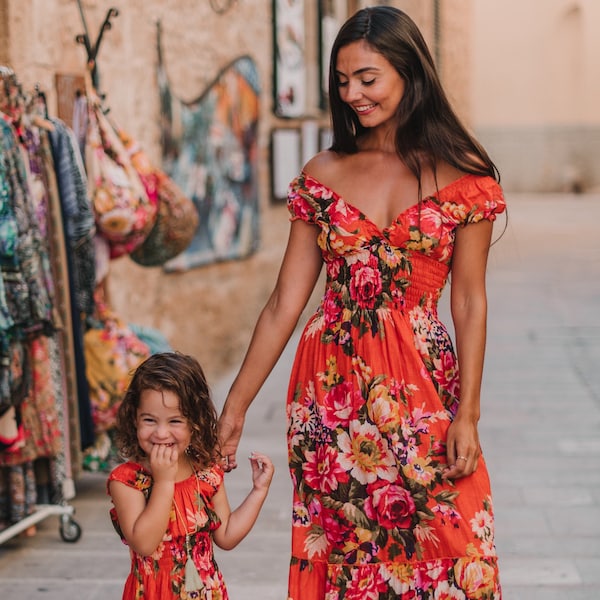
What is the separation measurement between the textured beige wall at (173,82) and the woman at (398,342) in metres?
2.68

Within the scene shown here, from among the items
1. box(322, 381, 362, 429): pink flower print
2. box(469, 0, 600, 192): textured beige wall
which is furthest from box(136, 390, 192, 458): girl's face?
box(469, 0, 600, 192): textured beige wall

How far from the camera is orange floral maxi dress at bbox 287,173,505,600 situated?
110 inches

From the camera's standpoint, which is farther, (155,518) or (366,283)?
(366,283)

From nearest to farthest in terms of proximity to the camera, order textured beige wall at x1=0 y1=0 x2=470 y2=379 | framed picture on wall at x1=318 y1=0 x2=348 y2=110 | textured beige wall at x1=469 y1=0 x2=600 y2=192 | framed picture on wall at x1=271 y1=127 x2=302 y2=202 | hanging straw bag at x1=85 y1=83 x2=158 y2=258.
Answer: hanging straw bag at x1=85 y1=83 x2=158 y2=258 → textured beige wall at x1=0 y1=0 x2=470 y2=379 → framed picture on wall at x1=271 y1=127 x2=302 y2=202 → framed picture on wall at x1=318 y1=0 x2=348 y2=110 → textured beige wall at x1=469 y1=0 x2=600 y2=192

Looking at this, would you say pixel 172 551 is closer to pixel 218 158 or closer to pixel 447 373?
pixel 447 373

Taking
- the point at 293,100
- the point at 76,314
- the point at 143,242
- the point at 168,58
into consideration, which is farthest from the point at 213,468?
the point at 293,100

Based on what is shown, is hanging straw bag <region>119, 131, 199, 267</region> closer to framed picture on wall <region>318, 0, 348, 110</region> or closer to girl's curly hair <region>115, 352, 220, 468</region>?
girl's curly hair <region>115, 352, 220, 468</region>

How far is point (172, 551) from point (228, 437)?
34 cm

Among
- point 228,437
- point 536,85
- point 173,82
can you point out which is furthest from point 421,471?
point 536,85

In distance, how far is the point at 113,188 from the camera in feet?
16.8

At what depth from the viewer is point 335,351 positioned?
2.91 m

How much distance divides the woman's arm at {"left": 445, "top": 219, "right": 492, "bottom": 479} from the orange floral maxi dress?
34 millimetres

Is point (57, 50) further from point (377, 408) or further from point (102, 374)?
point (377, 408)

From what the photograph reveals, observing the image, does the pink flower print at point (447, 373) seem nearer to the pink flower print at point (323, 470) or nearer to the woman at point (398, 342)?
the woman at point (398, 342)
